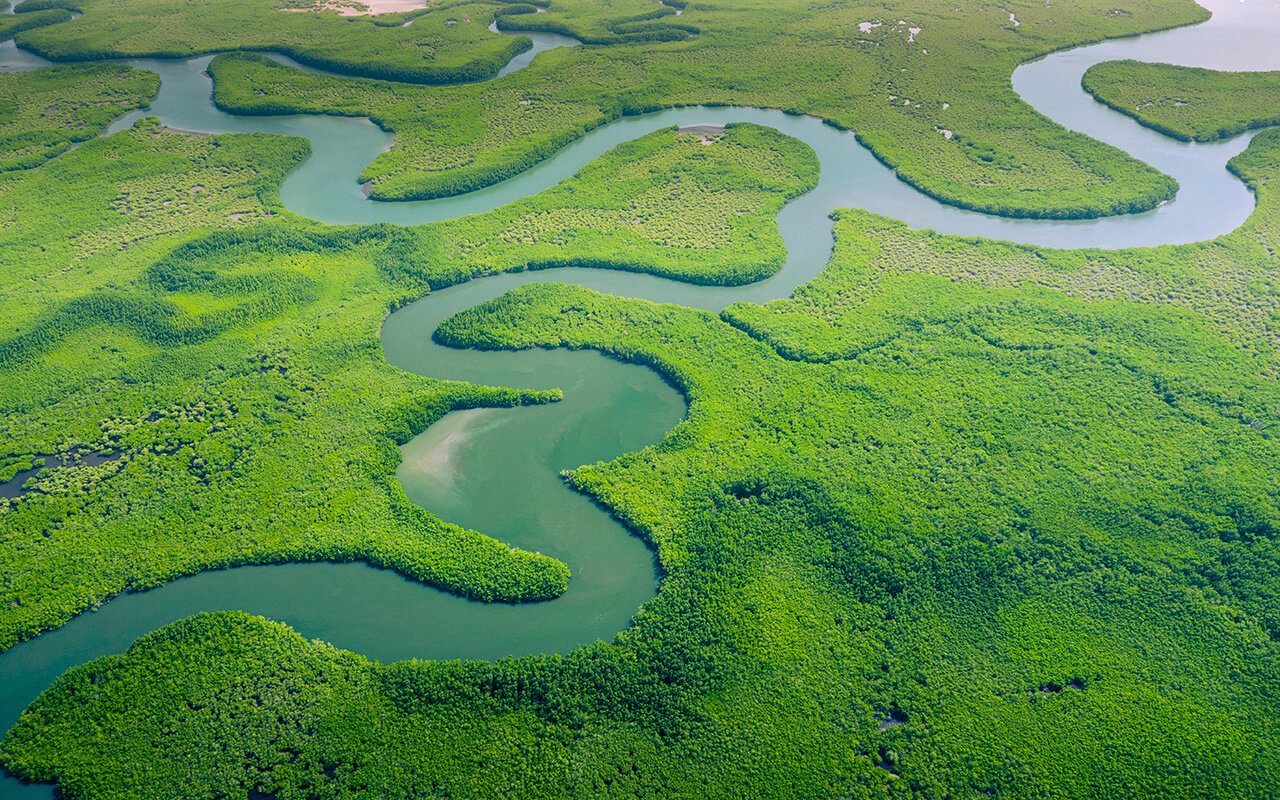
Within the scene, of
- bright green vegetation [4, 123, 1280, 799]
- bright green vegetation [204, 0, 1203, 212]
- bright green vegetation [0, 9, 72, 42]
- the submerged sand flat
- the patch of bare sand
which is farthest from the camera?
the submerged sand flat

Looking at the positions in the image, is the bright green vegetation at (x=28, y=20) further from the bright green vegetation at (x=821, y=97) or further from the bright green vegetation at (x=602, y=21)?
the bright green vegetation at (x=602, y=21)

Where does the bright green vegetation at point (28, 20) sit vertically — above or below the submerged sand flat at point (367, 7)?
below

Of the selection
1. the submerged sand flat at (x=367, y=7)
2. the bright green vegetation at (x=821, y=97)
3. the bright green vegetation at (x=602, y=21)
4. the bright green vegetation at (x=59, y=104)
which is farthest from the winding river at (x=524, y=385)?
the submerged sand flat at (x=367, y=7)

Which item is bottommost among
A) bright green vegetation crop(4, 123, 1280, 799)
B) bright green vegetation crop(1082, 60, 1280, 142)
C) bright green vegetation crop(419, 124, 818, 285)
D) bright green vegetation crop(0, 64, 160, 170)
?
bright green vegetation crop(4, 123, 1280, 799)

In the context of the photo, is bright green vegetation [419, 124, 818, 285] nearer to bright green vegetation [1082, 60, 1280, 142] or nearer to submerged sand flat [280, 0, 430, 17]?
bright green vegetation [1082, 60, 1280, 142]

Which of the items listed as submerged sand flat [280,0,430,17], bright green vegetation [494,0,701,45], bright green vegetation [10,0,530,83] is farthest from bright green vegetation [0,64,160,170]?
bright green vegetation [494,0,701,45]

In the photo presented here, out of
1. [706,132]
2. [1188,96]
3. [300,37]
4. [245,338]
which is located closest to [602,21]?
[706,132]
